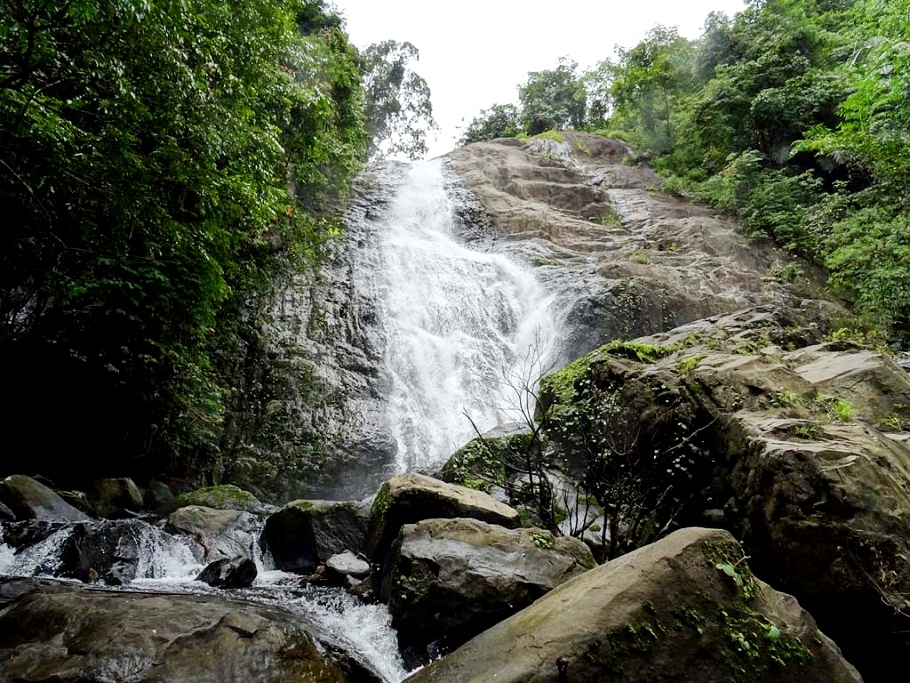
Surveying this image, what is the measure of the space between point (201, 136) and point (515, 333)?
9.67 metres

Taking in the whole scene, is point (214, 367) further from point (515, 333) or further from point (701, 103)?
point (701, 103)

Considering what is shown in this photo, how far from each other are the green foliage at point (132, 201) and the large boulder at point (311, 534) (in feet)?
12.0

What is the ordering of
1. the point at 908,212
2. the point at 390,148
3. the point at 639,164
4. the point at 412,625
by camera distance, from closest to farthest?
the point at 412,625
the point at 908,212
the point at 639,164
the point at 390,148

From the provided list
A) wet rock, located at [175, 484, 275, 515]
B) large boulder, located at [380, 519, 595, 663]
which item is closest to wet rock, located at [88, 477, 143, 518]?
wet rock, located at [175, 484, 275, 515]

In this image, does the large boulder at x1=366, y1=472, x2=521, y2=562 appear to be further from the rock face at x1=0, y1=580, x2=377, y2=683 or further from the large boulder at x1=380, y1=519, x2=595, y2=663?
the rock face at x1=0, y1=580, x2=377, y2=683

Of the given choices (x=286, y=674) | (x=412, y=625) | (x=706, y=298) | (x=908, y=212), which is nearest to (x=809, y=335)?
(x=706, y=298)

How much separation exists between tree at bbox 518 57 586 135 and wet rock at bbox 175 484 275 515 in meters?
30.0

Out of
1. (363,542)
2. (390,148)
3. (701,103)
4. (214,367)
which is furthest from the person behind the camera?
(390,148)

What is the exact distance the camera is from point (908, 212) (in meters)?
13.6

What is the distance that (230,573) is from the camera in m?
5.48

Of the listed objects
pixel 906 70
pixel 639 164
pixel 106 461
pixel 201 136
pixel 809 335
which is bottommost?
pixel 106 461

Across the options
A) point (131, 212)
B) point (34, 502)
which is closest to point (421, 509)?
point (34, 502)

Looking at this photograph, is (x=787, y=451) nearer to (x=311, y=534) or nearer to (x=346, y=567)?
(x=346, y=567)

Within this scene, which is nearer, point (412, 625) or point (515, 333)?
point (412, 625)
